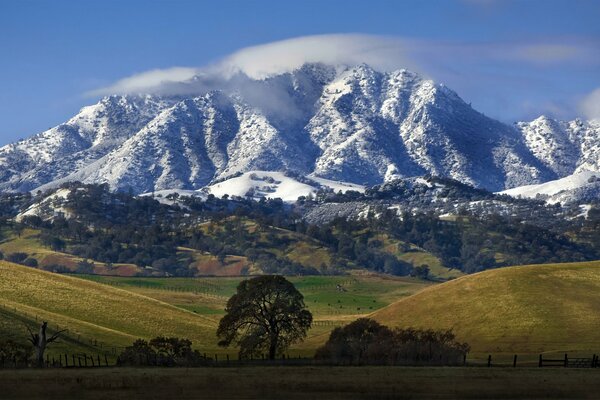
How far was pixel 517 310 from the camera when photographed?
155875 millimetres

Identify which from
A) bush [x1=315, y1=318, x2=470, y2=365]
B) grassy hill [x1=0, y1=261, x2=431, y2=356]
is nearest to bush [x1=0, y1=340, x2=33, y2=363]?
grassy hill [x1=0, y1=261, x2=431, y2=356]

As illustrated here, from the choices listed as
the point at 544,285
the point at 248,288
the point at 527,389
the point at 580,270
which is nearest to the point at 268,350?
the point at 248,288

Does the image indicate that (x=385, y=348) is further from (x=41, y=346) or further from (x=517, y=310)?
(x=517, y=310)

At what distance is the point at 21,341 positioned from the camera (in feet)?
389

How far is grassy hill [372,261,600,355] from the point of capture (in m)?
141

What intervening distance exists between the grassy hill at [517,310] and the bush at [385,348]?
21.2 m

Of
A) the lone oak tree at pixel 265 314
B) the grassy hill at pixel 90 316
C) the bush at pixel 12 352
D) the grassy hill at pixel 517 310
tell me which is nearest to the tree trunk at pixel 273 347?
the lone oak tree at pixel 265 314

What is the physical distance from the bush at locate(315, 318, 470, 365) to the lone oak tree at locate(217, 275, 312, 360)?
5.01 meters

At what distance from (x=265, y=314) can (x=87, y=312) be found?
46.7 m

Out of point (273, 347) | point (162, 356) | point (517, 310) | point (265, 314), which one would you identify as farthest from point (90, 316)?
point (162, 356)

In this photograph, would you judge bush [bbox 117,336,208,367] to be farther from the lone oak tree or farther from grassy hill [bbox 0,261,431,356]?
grassy hill [bbox 0,261,431,356]

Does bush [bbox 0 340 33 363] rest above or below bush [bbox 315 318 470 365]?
below

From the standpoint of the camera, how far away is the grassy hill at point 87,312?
135625 mm

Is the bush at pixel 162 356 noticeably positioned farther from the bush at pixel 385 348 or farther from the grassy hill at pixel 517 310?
the grassy hill at pixel 517 310
